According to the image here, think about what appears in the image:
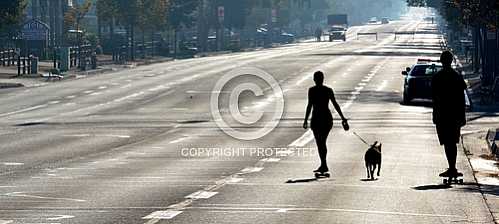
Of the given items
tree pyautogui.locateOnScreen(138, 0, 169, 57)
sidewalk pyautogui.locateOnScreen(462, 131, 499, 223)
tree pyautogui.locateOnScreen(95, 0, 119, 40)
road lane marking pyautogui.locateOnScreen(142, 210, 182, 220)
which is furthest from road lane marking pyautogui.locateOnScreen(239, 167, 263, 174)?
tree pyautogui.locateOnScreen(138, 0, 169, 57)

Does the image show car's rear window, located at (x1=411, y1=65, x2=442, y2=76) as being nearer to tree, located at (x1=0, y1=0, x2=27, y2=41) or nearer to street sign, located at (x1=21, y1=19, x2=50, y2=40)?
tree, located at (x1=0, y1=0, x2=27, y2=41)

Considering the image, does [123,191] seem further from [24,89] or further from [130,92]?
[24,89]

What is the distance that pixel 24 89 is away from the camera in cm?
6100

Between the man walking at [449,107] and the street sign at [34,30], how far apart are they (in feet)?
204

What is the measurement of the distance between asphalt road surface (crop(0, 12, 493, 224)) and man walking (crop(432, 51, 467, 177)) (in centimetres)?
65

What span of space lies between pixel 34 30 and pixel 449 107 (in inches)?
2465

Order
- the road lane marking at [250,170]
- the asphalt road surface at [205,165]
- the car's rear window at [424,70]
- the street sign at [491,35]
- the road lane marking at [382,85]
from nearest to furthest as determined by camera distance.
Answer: the asphalt road surface at [205,165]
the road lane marking at [250,170]
the car's rear window at [424,70]
the street sign at [491,35]
the road lane marking at [382,85]

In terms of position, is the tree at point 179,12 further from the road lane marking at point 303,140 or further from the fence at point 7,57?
the road lane marking at point 303,140

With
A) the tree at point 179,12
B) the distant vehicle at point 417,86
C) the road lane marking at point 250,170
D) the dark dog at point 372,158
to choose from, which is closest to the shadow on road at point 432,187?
the dark dog at point 372,158

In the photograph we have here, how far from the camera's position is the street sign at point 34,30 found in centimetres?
8200

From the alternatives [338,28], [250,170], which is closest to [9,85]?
[250,170]

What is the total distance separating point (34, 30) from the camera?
82.0 metres

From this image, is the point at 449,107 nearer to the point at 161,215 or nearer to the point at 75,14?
the point at 161,215

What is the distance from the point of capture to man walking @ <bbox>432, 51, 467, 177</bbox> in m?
21.5
